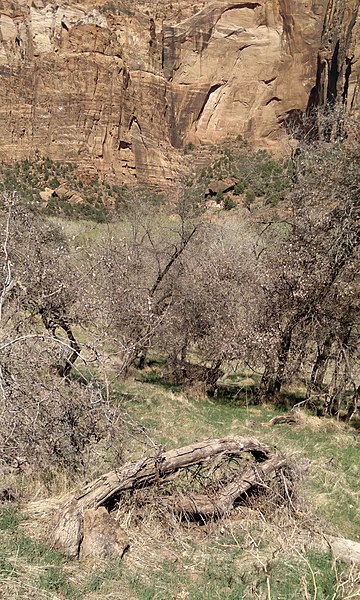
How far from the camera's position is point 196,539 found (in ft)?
12.8

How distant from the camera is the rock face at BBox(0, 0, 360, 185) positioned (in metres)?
56.0

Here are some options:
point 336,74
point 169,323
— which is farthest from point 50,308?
point 336,74

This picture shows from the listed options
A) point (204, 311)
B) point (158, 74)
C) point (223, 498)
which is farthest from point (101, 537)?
point (158, 74)

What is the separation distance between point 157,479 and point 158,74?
69979mm

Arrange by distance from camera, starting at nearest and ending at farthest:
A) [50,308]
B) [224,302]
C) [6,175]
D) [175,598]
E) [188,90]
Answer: [175,598] → [50,308] → [224,302] → [6,175] → [188,90]

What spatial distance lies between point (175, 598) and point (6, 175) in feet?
170

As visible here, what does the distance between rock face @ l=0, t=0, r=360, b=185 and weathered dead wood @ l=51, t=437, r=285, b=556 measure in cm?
5170

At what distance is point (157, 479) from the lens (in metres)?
4.13

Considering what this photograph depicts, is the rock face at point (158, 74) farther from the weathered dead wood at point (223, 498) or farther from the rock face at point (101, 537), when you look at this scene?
the rock face at point (101, 537)

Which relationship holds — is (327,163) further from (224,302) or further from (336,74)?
(336,74)

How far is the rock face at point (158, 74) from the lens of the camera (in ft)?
184

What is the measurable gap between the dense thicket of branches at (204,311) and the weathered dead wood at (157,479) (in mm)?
923

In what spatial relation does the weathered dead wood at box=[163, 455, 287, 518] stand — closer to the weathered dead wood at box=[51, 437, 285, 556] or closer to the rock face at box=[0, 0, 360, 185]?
the weathered dead wood at box=[51, 437, 285, 556]

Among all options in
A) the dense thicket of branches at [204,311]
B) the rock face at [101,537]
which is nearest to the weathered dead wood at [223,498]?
the rock face at [101,537]
